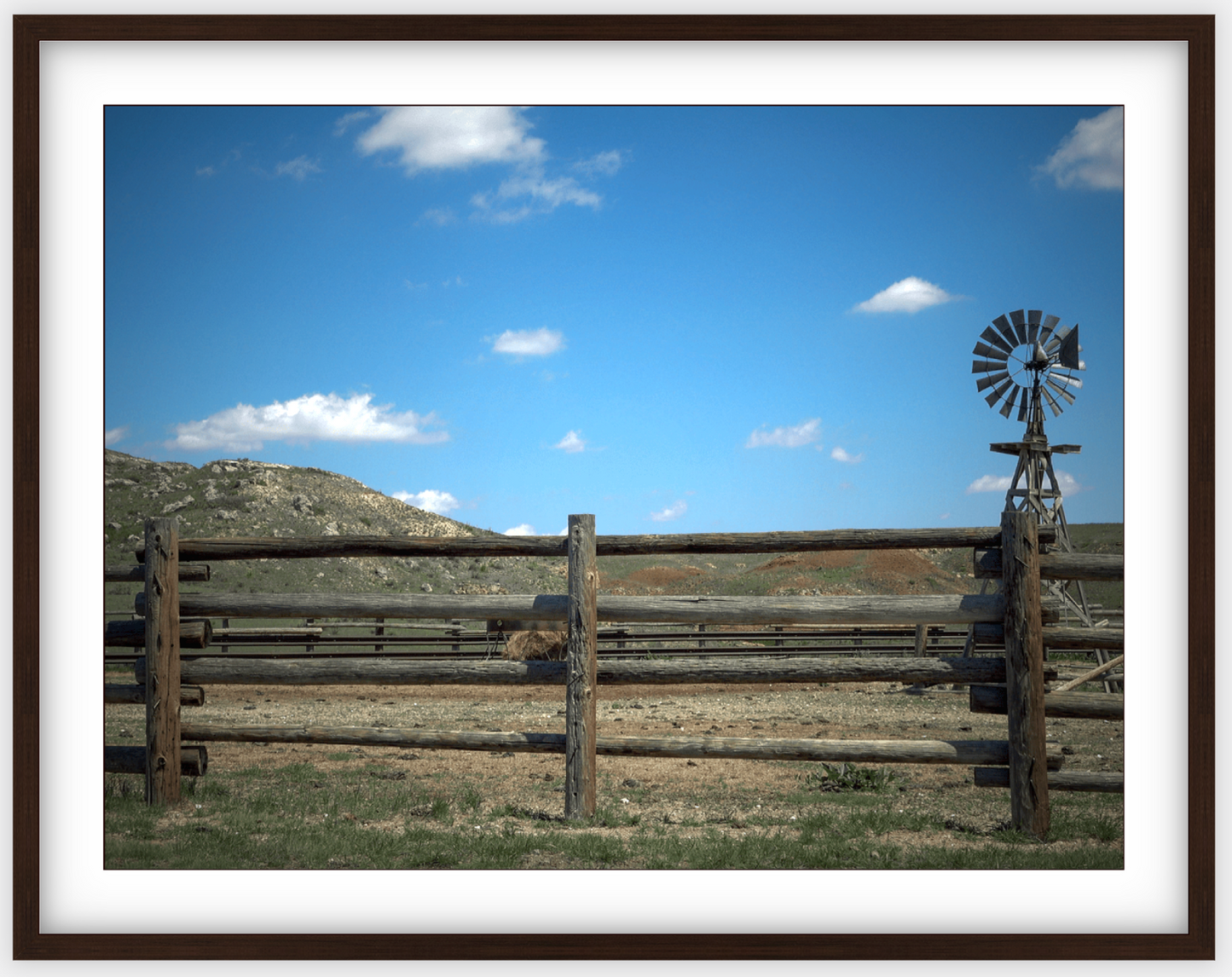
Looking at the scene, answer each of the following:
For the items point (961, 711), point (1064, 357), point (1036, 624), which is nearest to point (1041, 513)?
point (1064, 357)

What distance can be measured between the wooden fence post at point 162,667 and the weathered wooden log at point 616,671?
0.62ft

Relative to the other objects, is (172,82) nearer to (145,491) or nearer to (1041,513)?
(1041,513)

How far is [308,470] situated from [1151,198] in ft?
236

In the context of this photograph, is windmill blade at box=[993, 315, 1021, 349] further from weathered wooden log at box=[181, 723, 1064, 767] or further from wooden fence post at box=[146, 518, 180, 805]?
wooden fence post at box=[146, 518, 180, 805]

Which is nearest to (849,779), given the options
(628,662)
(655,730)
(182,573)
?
(628,662)

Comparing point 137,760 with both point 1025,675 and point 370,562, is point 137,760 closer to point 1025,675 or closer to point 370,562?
point 1025,675

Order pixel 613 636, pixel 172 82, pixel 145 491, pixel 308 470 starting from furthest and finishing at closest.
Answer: pixel 308 470 → pixel 145 491 → pixel 613 636 → pixel 172 82

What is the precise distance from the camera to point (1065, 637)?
5.55 metres

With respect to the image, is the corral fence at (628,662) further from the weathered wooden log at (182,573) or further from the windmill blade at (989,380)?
the windmill blade at (989,380)

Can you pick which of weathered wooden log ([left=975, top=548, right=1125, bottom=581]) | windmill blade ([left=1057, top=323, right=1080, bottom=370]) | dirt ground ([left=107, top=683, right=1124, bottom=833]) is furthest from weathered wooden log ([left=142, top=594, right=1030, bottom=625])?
windmill blade ([left=1057, top=323, right=1080, bottom=370])

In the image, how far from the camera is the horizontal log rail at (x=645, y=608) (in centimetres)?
550

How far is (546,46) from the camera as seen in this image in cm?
435

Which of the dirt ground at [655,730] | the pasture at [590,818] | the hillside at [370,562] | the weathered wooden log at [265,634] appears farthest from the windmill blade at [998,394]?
the hillside at [370,562]

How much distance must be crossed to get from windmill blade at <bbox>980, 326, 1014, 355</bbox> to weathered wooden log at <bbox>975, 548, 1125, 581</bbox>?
44.6 ft
